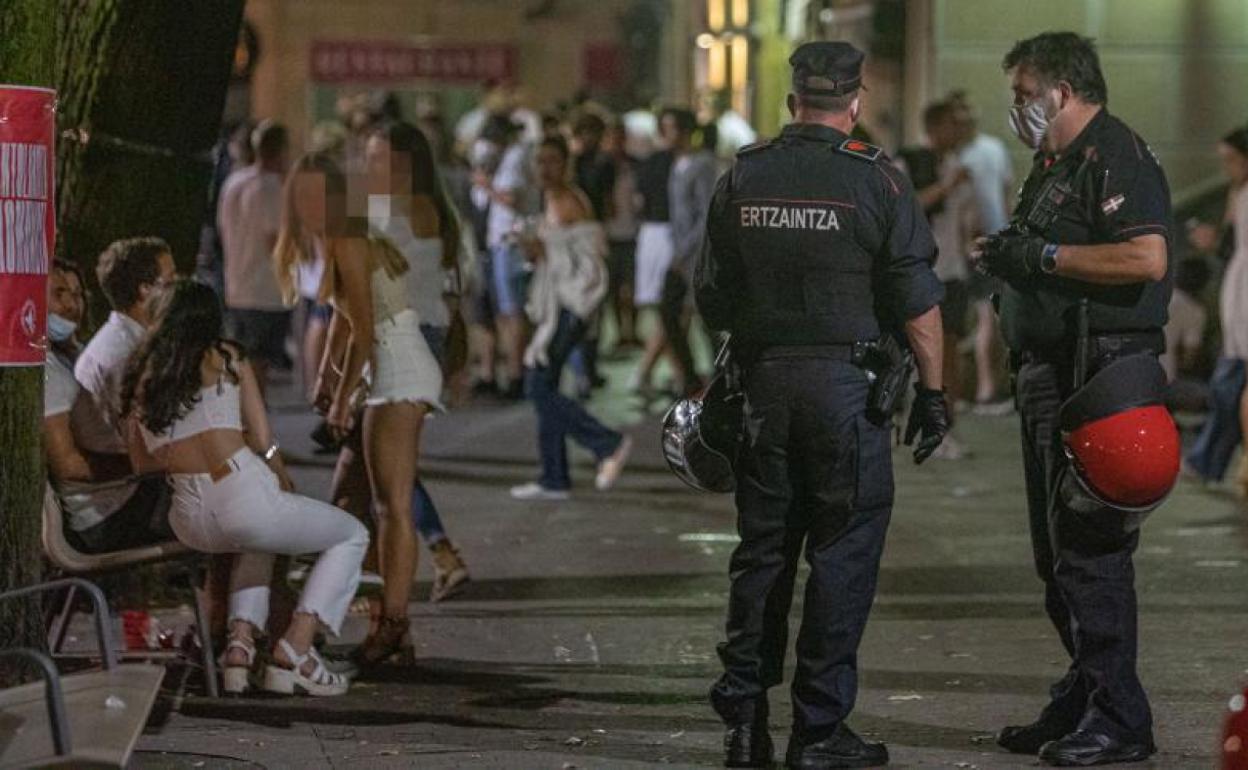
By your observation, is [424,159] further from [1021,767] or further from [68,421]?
[1021,767]

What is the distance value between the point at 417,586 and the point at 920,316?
13.1ft

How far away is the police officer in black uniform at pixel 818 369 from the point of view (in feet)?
22.1

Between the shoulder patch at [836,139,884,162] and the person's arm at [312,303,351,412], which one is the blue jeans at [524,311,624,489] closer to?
the person's arm at [312,303,351,412]

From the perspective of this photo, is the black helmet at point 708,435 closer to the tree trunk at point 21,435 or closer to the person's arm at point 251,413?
the person's arm at point 251,413

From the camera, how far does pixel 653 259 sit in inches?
695

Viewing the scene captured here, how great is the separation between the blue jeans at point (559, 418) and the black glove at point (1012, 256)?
18.7ft

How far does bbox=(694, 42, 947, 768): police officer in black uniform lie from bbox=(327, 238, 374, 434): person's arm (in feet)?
6.27

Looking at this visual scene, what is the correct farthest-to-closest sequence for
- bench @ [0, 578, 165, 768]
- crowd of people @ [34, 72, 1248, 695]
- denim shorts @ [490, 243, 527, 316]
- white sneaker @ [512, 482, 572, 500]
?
denim shorts @ [490, 243, 527, 316] < white sneaker @ [512, 482, 572, 500] < crowd of people @ [34, 72, 1248, 695] < bench @ [0, 578, 165, 768]

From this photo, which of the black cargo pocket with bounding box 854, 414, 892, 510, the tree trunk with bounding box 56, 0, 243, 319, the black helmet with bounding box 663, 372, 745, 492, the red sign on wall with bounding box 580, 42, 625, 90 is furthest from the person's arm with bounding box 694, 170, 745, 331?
the red sign on wall with bounding box 580, 42, 625, 90

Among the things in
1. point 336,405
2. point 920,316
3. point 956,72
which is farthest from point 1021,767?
point 956,72

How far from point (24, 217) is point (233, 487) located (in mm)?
1365

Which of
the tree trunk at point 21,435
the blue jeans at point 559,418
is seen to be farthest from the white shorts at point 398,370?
the blue jeans at point 559,418

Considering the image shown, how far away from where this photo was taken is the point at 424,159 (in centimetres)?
900

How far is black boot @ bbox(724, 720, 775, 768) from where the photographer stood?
690 cm
